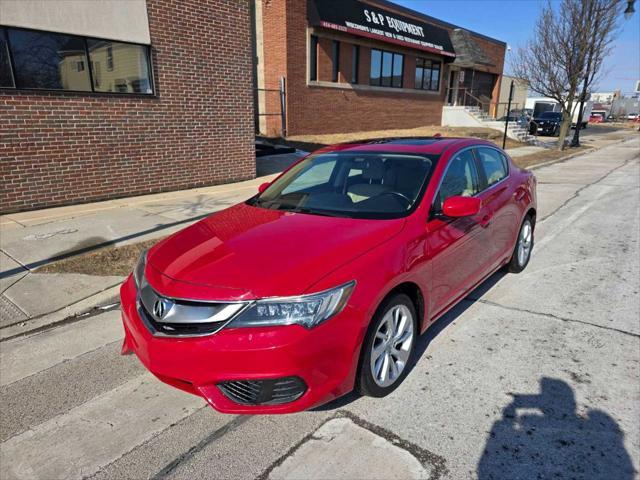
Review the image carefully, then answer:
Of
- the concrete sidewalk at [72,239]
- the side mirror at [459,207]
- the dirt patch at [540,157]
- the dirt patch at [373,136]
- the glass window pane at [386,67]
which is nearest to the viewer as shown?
the side mirror at [459,207]

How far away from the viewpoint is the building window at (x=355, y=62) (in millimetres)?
20391

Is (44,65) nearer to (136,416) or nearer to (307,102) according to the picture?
(136,416)

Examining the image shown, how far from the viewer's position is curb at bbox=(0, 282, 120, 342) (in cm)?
387

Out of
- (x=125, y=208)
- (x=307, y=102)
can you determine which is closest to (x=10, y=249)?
(x=125, y=208)

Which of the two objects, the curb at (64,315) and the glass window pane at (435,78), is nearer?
the curb at (64,315)

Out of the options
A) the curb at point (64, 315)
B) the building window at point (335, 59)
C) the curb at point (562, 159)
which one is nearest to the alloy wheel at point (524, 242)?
the curb at point (64, 315)

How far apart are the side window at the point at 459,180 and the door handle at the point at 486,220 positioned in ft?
0.77

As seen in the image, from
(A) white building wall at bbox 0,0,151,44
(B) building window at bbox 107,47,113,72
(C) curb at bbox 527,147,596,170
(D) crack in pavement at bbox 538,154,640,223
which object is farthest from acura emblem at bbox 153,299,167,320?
(C) curb at bbox 527,147,596,170

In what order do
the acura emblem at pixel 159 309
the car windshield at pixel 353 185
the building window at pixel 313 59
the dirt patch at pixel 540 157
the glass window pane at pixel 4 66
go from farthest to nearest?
1. the building window at pixel 313 59
2. the dirt patch at pixel 540 157
3. the glass window pane at pixel 4 66
4. the car windshield at pixel 353 185
5. the acura emblem at pixel 159 309

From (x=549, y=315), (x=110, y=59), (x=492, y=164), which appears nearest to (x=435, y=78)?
(x=110, y=59)

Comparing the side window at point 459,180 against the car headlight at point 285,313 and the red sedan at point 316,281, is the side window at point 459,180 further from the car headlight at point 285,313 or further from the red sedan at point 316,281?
the car headlight at point 285,313

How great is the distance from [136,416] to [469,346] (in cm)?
246

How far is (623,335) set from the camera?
369 cm

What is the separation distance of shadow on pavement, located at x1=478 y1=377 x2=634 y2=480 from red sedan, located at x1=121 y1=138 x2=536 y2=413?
73 cm
